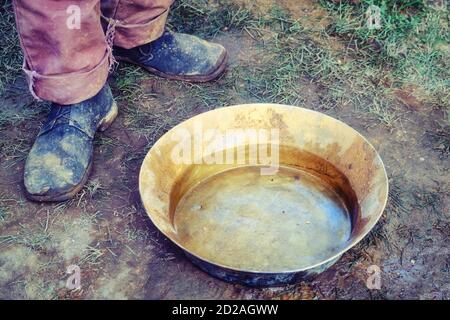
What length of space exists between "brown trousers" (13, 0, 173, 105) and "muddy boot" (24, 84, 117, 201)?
112mm

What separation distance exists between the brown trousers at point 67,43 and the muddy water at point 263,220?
0.64 meters

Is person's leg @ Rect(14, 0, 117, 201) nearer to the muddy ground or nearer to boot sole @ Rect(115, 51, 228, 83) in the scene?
the muddy ground

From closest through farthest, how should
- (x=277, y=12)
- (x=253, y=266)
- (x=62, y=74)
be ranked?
(x=253, y=266), (x=62, y=74), (x=277, y=12)

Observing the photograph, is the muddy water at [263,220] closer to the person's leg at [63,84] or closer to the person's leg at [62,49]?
the person's leg at [63,84]

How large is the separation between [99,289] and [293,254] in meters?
0.71

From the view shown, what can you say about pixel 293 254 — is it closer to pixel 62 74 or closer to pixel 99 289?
pixel 99 289

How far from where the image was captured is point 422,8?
3314 millimetres

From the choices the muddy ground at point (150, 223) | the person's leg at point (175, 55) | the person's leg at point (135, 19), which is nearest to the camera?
the muddy ground at point (150, 223)

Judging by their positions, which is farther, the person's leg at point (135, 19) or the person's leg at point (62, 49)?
the person's leg at point (135, 19)

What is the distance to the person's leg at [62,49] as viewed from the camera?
2.05 meters

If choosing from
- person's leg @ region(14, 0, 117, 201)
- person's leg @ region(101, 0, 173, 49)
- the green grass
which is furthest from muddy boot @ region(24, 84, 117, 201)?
the green grass

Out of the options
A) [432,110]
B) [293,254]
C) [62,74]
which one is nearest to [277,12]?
[432,110]

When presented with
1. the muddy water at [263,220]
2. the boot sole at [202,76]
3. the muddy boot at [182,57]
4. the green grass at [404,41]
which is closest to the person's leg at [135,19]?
the muddy boot at [182,57]

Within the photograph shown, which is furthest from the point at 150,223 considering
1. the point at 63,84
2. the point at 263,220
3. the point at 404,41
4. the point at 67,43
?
the point at 404,41
